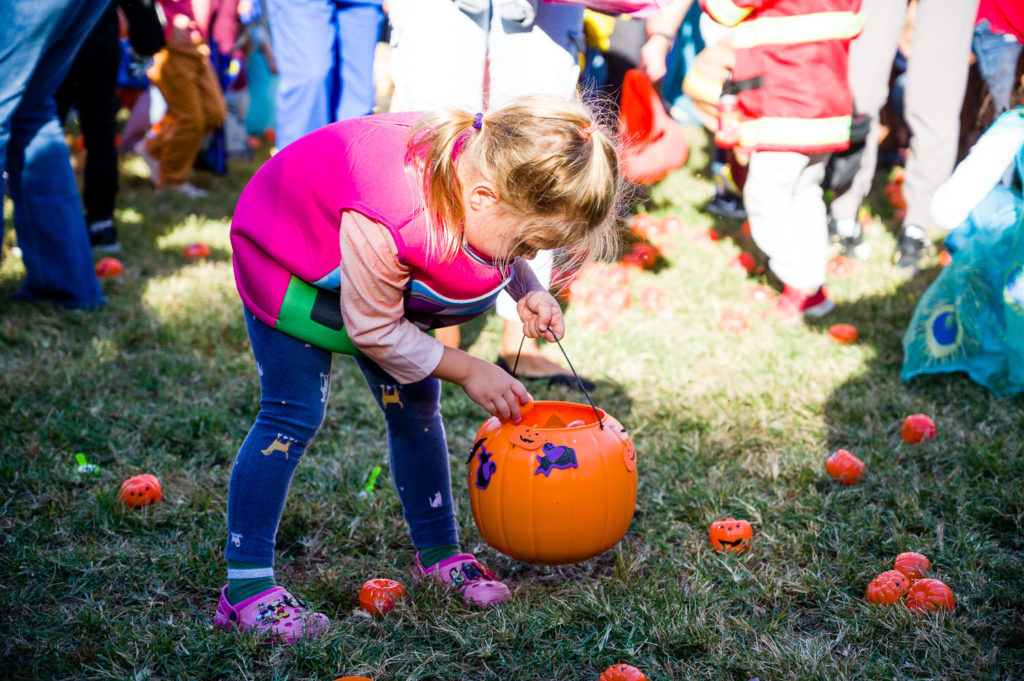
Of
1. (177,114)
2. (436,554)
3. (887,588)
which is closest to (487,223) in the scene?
(436,554)

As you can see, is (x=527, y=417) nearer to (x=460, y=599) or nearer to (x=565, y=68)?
(x=460, y=599)

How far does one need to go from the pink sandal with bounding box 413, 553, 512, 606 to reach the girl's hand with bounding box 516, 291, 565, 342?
655 mm

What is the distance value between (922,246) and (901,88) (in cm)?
261

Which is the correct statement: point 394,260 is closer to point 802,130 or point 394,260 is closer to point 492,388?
point 492,388

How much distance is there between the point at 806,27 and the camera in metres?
3.94

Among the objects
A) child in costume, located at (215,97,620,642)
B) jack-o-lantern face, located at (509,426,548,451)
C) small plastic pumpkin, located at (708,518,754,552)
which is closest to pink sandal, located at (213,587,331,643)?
child in costume, located at (215,97,620,642)

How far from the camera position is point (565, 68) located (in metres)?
3.41

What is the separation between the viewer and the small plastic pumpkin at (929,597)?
81.0 inches

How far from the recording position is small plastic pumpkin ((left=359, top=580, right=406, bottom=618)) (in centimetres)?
218

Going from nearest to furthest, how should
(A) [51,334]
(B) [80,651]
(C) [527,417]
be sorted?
1. (B) [80,651]
2. (C) [527,417]
3. (A) [51,334]

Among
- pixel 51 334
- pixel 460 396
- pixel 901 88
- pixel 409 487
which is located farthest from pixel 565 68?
pixel 901 88

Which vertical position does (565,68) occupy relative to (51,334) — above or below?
above

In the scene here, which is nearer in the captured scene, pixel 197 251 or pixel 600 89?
pixel 600 89

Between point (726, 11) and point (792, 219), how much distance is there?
41.2 inches
